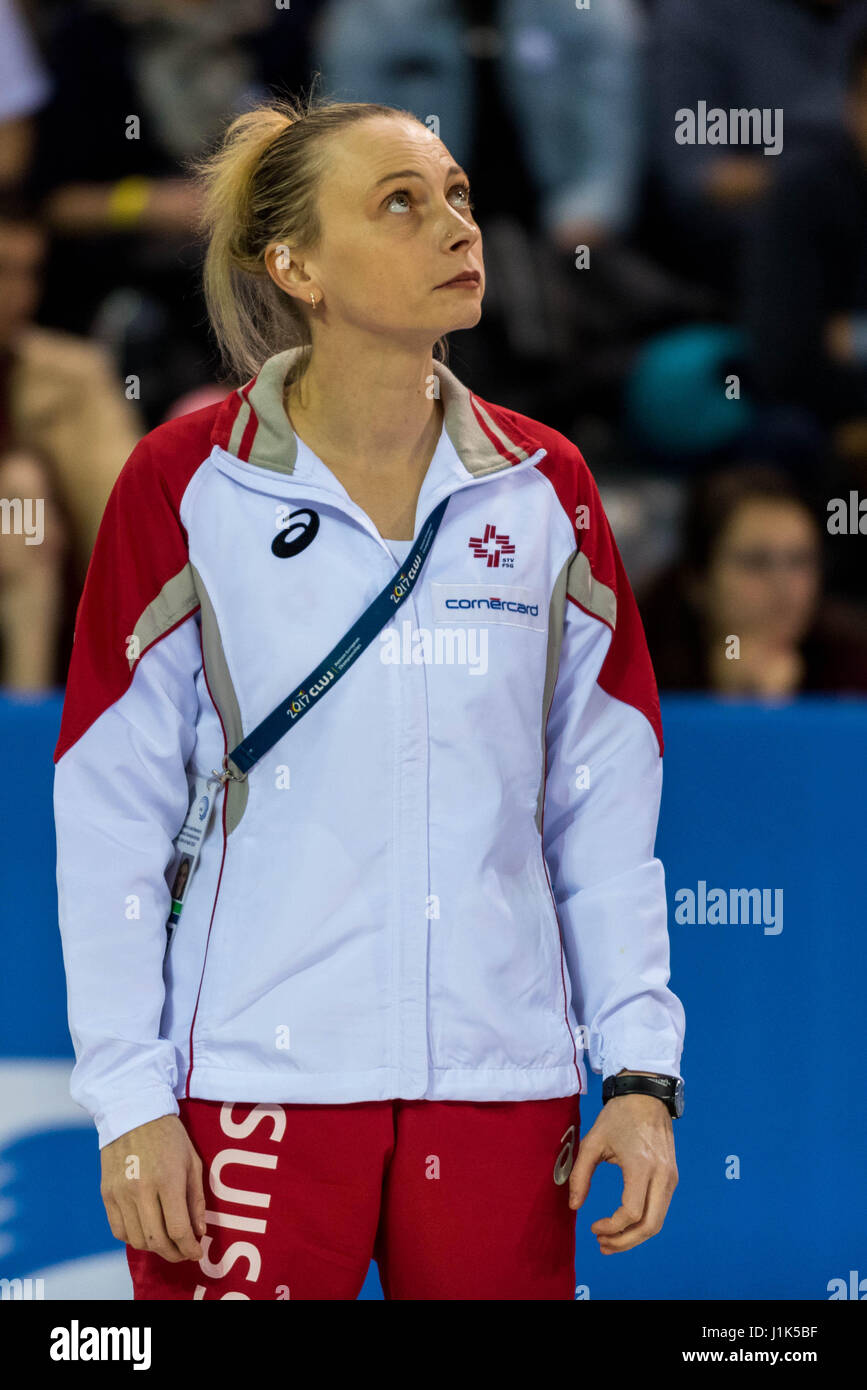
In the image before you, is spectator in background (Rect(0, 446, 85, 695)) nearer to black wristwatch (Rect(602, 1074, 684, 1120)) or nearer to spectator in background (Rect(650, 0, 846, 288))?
black wristwatch (Rect(602, 1074, 684, 1120))

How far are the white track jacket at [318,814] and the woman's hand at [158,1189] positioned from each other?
0.02 meters

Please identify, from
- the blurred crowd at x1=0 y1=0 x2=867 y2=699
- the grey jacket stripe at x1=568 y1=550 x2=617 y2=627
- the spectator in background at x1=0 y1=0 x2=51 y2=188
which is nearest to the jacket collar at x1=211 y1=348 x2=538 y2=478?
the grey jacket stripe at x1=568 y1=550 x2=617 y2=627

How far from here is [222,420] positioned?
1.86m

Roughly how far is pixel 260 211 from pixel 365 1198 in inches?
41.7

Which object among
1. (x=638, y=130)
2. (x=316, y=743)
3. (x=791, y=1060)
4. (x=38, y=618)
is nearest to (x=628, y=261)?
(x=638, y=130)

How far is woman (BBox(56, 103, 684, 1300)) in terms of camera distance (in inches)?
69.2

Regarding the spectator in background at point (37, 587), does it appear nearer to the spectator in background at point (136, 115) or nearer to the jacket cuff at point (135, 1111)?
the spectator in background at point (136, 115)

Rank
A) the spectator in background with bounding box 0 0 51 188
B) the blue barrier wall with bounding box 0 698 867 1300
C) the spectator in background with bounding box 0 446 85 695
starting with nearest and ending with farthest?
the blue barrier wall with bounding box 0 698 867 1300 < the spectator in background with bounding box 0 446 85 695 < the spectator in background with bounding box 0 0 51 188

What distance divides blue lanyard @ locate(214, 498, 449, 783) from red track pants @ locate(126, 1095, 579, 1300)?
1.16 feet

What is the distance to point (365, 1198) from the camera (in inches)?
69.1

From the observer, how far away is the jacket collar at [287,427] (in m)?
1.83

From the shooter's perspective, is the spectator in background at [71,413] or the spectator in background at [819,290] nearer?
the spectator in background at [71,413]

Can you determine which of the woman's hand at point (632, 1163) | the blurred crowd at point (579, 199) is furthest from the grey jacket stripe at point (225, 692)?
the blurred crowd at point (579, 199)

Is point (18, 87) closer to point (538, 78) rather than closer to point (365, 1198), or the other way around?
point (538, 78)
